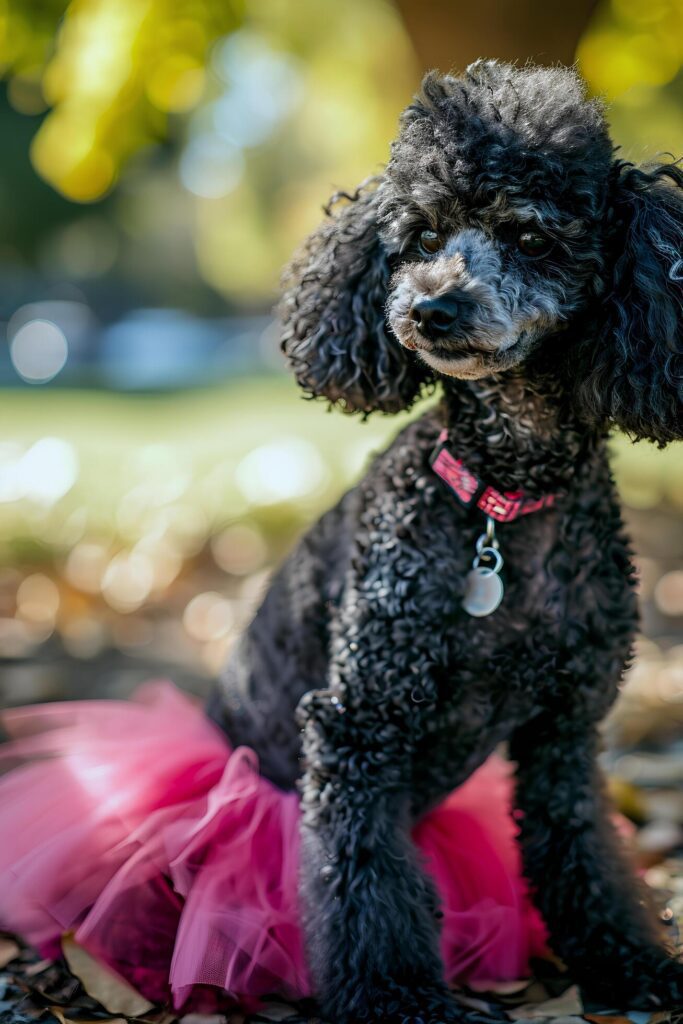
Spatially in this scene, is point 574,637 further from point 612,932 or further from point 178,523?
point 178,523

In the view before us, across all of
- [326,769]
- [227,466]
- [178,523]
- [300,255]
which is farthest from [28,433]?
[326,769]

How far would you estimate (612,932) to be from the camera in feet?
6.68

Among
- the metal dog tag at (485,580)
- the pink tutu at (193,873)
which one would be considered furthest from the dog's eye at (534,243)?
the pink tutu at (193,873)

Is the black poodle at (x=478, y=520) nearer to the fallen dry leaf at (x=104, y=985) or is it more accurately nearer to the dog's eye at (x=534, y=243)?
the dog's eye at (x=534, y=243)

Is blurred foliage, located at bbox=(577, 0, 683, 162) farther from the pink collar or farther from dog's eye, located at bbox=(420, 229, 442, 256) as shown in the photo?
the pink collar

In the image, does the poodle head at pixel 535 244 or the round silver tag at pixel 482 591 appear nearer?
the poodle head at pixel 535 244

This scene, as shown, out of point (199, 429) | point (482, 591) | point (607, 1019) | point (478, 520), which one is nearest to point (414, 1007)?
point (607, 1019)

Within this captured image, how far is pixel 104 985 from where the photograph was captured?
1974mm

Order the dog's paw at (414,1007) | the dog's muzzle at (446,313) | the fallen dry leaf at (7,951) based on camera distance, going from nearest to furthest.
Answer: the dog's muzzle at (446,313) → the dog's paw at (414,1007) → the fallen dry leaf at (7,951)

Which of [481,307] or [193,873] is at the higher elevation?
[481,307]

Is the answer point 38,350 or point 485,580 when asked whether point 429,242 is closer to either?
point 485,580

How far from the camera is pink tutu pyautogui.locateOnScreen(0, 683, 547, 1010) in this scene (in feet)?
6.35

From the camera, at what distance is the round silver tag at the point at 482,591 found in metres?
1.84

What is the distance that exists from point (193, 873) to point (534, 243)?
132 cm
